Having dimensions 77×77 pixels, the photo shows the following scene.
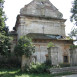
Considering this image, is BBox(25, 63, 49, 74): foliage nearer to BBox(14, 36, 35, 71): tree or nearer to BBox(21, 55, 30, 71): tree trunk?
BBox(21, 55, 30, 71): tree trunk

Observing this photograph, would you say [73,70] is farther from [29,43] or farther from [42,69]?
[29,43]

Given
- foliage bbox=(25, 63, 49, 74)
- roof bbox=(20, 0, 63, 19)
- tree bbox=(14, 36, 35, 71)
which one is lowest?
foliage bbox=(25, 63, 49, 74)

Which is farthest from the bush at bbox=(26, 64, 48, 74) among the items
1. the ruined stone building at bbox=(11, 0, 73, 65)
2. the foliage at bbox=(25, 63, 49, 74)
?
the ruined stone building at bbox=(11, 0, 73, 65)

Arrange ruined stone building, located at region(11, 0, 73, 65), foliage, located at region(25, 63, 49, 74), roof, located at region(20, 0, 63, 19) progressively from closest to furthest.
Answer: foliage, located at region(25, 63, 49, 74)
ruined stone building, located at region(11, 0, 73, 65)
roof, located at region(20, 0, 63, 19)

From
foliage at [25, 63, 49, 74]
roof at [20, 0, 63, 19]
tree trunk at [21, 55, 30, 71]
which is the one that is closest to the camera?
foliage at [25, 63, 49, 74]

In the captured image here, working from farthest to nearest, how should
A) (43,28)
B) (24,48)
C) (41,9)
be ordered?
(41,9), (43,28), (24,48)

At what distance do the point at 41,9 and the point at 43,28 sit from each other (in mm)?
3665

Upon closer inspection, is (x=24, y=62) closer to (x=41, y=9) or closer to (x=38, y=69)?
(x=38, y=69)

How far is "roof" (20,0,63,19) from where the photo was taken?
67.1 feet

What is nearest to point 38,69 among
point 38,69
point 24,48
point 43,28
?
point 38,69

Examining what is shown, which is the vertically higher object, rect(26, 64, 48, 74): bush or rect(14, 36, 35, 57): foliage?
rect(14, 36, 35, 57): foliage

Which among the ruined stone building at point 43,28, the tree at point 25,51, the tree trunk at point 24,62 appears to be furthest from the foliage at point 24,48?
the ruined stone building at point 43,28

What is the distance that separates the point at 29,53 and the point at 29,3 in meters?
12.3

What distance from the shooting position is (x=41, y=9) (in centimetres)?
2141
